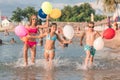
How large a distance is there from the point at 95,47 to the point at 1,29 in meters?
98.0

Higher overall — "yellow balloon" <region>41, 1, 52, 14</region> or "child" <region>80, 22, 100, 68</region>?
"yellow balloon" <region>41, 1, 52, 14</region>

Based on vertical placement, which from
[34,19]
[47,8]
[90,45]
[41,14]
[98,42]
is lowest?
[90,45]

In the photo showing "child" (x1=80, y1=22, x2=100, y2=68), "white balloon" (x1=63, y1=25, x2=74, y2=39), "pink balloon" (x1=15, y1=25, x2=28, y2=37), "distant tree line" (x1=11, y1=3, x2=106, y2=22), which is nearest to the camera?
"white balloon" (x1=63, y1=25, x2=74, y2=39)

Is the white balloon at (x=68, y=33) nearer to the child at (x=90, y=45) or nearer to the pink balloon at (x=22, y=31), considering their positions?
the child at (x=90, y=45)

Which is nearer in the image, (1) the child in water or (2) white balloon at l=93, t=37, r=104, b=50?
(1) the child in water

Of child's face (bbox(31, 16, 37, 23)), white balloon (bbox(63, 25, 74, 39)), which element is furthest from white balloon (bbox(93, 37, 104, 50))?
child's face (bbox(31, 16, 37, 23))

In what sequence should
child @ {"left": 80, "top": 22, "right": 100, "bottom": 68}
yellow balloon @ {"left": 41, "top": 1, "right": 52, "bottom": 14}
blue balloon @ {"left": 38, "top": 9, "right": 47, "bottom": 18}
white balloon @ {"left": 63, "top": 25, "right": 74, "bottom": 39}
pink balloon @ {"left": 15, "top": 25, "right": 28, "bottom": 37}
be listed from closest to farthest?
white balloon @ {"left": 63, "top": 25, "right": 74, "bottom": 39}, pink balloon @ {"left": 15, "top": 25, "right": 28, "bottom": 37}, child @ {"left": 80, "top": 22, "right": 100, "bottom": 68}, yellow balloon @ {"left": 41, "top": 1, "right": 52, "bottom": 14}, blue balloon @ {"left": 38, "top": 9, "right": 47, "bottom": 18}

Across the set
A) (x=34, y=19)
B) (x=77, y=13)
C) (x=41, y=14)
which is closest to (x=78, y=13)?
(x=77, y=13)

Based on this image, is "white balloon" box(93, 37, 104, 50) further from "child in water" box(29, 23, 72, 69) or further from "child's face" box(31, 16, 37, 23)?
"child's face" box(31, 16, 37, 23)

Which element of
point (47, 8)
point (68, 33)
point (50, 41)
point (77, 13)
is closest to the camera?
point (68, 33)

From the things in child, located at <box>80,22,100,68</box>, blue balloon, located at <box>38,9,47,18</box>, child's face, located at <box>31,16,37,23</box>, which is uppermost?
blue balloon, located at <box>38,9,47,18</box>

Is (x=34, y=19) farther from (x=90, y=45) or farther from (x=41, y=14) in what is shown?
(x=90, y=45)

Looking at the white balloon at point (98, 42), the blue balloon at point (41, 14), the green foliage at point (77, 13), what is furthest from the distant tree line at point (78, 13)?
Answer: the white balloon at point (98, 42)

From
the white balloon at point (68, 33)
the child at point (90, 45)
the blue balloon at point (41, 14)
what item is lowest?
the child at point (90, 45)
